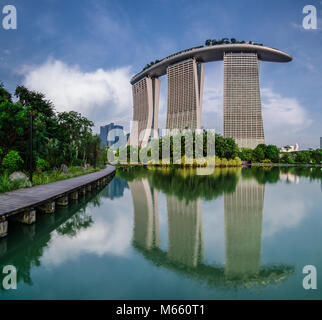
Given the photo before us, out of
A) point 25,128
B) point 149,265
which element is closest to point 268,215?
point 149,265

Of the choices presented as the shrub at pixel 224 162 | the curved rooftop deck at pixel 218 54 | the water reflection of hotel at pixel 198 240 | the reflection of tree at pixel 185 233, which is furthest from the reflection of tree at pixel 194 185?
the curved rooftop deck at pixel 218 54

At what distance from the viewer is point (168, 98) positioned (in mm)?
106938

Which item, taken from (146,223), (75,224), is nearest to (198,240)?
(146,223)

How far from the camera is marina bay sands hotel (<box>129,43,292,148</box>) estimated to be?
291 feet

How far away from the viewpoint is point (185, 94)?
97.1 meters

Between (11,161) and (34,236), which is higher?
(11,161)

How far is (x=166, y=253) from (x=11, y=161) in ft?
38.1

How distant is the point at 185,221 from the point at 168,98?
4044 inches

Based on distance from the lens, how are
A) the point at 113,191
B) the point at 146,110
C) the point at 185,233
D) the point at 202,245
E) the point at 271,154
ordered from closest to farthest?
the point at 202,245
the point at 185,233
the point at 113,191
the point at 271,154
the point at 146,110

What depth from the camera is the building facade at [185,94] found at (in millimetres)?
92500

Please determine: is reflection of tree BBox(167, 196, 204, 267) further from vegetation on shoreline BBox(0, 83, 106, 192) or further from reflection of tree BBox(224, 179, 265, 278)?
vegetation on shoreline BBox(0, 83, 106, 192)

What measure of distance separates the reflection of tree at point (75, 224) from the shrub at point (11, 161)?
218 inches

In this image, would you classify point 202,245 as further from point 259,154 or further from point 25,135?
point 259,154
